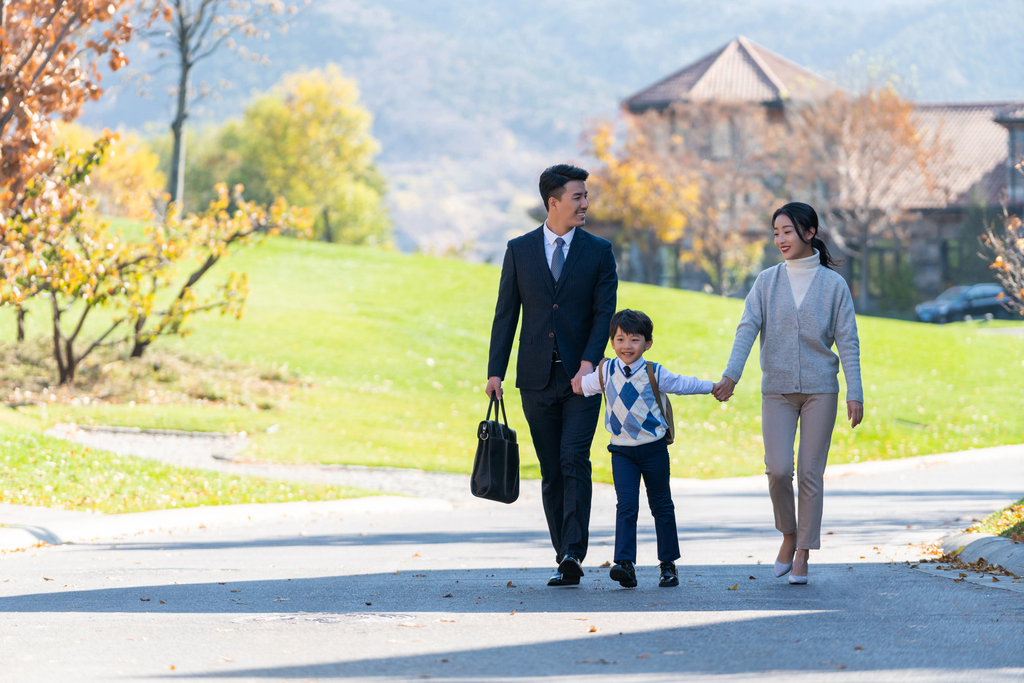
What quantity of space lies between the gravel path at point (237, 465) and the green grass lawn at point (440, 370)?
20.7 inches

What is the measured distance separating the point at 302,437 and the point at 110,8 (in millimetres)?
8315

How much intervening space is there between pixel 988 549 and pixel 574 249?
339 centimetres

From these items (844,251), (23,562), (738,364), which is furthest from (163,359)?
(844,251)

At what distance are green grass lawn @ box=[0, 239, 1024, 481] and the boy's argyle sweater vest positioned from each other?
36.2 feet

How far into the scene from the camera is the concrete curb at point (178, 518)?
33.3 feet

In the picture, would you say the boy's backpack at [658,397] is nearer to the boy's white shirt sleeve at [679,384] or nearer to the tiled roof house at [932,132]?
the boy's white shirt sleeve at [679,384]

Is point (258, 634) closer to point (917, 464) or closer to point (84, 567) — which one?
point (84, 567)

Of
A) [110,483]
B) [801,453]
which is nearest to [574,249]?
[801,453]

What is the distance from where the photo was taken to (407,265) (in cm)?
4088

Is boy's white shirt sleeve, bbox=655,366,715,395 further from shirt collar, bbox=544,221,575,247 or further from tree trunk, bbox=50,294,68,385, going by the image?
tree trunk, bbox=50,294,68,385

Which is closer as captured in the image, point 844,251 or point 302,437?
point 302,437

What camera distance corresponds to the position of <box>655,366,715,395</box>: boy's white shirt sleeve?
6578 mm

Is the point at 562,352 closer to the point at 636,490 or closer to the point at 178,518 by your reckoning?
the point at 636,490

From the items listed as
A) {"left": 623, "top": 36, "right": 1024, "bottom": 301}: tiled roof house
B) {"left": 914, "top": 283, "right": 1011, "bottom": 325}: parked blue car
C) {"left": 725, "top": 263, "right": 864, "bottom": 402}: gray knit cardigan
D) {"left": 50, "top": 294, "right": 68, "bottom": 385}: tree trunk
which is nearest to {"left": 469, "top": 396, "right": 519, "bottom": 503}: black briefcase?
{"left": 725, "top": 263, "right": 864, "bottom": 402}: gray knit cardigan
